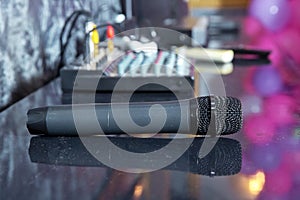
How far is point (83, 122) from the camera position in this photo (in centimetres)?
58

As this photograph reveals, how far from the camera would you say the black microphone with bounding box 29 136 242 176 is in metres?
0.50

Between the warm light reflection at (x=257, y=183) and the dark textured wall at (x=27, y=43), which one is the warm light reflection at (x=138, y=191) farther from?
the dark textured wall at (x=27, y=43)

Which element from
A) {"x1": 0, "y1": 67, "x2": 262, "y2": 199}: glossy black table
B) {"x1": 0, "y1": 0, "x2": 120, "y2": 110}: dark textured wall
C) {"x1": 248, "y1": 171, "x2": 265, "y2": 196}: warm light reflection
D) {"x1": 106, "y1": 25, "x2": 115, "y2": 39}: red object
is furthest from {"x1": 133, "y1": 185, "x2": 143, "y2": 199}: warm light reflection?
{"x1": 106, "y1": 25, "x2": 115, "y2": 39}: red object

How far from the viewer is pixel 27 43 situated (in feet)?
2.90

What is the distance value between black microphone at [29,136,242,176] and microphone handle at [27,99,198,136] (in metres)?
0.01

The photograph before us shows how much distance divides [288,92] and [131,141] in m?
0.42

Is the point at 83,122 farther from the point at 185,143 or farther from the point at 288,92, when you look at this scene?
the point at 288,92

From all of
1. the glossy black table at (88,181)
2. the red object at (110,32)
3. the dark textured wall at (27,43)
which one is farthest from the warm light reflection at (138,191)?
the red object at (110,32)

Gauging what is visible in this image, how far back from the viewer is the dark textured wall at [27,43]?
0.79m

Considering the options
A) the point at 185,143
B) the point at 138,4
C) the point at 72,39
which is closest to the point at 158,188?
the point at 185,143

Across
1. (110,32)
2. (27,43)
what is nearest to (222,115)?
(27,43)

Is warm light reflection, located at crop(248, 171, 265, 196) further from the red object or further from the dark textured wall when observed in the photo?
the red object

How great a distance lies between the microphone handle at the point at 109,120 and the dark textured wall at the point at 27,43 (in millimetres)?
224

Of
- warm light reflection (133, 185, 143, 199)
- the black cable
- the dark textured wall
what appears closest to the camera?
warm light reflection (133, 185, 143, 199)
